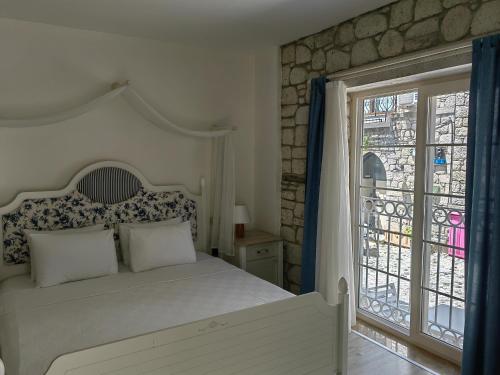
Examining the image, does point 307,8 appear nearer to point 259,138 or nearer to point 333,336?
point 259,138

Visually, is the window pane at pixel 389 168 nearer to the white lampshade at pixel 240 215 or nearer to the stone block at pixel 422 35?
the stone block at pixel 422 35

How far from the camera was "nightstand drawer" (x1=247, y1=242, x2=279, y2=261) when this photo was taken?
3625mm

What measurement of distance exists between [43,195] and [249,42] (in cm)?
220

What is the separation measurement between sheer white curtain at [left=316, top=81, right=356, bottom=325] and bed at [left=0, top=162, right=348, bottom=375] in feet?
2.27

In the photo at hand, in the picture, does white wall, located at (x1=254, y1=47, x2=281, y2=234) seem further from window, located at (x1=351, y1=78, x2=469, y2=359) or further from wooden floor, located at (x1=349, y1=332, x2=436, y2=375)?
wooden floor, located at (x1=349, y1=332, x2=436, y2=375)

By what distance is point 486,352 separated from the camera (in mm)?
2186

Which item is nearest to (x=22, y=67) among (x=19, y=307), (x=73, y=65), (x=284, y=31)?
(x=73, y=65)

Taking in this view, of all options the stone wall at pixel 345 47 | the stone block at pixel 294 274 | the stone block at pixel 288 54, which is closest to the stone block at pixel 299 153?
the stone wall at pixel 345 47

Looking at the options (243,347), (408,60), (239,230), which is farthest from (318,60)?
(243,347)

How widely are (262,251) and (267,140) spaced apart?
3.67ft

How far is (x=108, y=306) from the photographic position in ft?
7.79

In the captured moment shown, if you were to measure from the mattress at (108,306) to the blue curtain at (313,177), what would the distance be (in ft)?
2.34

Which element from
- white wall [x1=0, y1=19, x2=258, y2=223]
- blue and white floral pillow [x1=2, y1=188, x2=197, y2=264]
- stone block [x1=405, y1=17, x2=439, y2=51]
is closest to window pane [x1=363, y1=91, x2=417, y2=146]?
stone block [x1=405, y1=17, x2=439, y2=51]

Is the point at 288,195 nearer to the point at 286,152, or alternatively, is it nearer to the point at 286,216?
the point at 286,216
